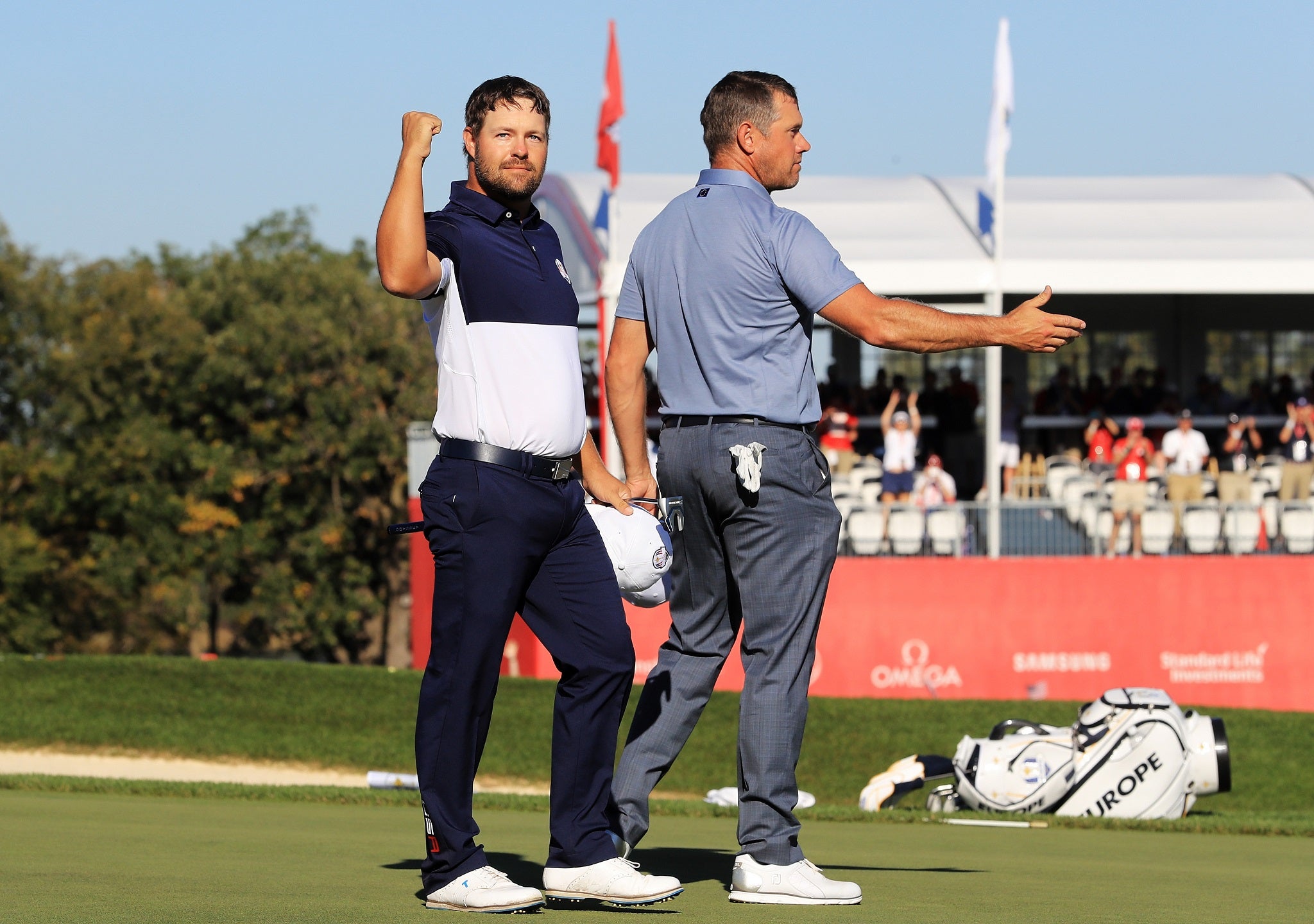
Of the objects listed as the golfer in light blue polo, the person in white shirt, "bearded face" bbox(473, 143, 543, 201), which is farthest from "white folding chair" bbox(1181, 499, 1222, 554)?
"bearded face" bbox(473, 143, 543, 201)

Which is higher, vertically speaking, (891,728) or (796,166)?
(796,166)

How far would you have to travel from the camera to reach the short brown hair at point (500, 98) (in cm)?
423

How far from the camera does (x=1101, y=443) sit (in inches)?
910

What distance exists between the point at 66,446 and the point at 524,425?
39316 millimetres

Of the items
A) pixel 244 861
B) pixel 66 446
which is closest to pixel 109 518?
pixel 66 446

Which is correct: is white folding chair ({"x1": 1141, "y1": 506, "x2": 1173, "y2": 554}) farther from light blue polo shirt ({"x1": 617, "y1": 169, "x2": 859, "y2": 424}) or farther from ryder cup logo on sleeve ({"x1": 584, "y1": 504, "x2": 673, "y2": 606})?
ryder cup logo on sleeve ({"x1": 584, "y1": 504, "x2": 673, "y2": 606})

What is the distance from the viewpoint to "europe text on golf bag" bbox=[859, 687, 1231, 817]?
7.66 metres

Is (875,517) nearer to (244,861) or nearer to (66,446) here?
(244,861)

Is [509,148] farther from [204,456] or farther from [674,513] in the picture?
[204,456]

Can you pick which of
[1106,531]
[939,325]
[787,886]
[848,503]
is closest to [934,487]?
[848,503]

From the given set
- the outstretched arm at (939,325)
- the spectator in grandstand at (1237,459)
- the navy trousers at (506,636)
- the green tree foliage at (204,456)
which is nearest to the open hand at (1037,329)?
the outstretched arm at (939,325)

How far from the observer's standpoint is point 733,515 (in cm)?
448

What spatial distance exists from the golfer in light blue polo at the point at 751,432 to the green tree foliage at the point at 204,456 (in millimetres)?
34599

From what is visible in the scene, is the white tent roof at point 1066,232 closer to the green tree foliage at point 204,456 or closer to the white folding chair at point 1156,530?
the white folding chair at point 1156,530
